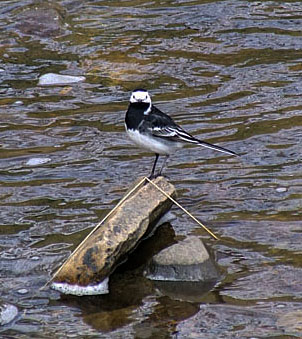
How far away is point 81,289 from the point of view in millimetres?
6191

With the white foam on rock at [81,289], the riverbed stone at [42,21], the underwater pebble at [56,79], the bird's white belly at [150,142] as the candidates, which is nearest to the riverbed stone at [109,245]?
the white foam on rock at [81,289]

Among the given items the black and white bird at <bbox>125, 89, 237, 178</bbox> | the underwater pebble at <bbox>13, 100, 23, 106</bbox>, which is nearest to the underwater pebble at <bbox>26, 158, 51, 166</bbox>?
the underwater pebble at <bbox>13, 100, 23, 106</bbox>

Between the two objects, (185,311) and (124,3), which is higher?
(124,3)

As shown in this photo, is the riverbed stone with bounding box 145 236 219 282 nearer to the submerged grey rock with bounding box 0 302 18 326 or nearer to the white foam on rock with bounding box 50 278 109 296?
the white foam on rock with bounding box 50 278 109 296

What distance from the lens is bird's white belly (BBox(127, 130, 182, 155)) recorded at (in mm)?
7098

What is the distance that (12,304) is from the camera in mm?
6070

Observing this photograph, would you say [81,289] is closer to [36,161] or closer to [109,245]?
[109,245]

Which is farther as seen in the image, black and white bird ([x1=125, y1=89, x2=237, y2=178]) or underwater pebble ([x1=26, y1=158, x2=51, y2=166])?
underwater pebble ([x1=26, y1=158, x2=51, y2=166])

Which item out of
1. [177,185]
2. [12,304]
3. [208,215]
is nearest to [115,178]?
[177,185]

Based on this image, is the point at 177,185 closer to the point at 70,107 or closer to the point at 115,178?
the point at 115,178

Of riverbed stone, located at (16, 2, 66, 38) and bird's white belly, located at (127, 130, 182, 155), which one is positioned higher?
riverbed stone, located at (16, 2, 66, 38)

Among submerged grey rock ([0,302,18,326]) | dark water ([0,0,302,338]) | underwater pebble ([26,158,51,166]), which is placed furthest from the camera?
underwater pebble ([26,158,51,166])

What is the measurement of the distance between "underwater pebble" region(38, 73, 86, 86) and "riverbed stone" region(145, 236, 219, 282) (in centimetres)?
450

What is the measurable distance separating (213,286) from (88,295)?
82 centimetres
